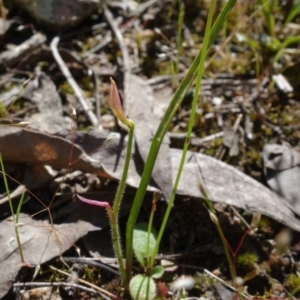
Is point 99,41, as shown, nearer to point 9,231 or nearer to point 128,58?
point 128,58

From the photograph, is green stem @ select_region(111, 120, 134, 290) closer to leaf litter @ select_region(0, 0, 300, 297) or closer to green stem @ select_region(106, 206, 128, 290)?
green stem @ select_region(106, 206, 128, 290)

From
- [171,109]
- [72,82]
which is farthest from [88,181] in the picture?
[171,109]

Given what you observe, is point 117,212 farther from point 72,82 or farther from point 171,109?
point 72,82

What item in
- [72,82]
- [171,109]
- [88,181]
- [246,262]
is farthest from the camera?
[72,82]

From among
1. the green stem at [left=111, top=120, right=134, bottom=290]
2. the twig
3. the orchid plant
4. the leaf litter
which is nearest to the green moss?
the leaf litter

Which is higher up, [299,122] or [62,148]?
[62,148]

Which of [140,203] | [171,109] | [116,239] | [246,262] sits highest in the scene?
[171,109]

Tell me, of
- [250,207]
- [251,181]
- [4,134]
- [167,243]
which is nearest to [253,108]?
[251,181]

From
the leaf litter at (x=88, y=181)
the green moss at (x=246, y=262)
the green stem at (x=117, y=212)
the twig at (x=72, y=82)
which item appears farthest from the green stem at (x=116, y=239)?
the twig at (x=72, y=82)
